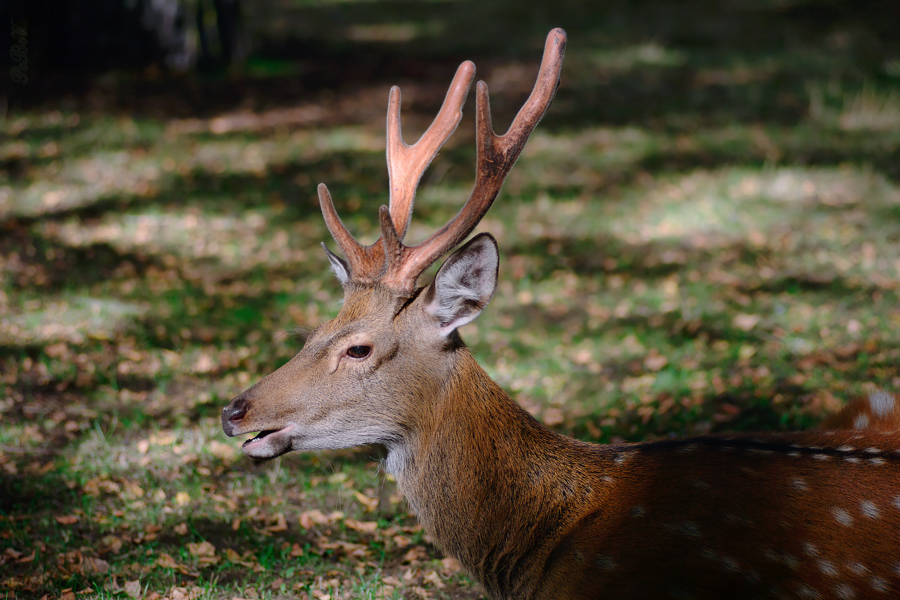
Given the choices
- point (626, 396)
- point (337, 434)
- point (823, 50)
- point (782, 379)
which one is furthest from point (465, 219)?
point (823, 50)

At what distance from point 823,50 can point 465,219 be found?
48.0 feet

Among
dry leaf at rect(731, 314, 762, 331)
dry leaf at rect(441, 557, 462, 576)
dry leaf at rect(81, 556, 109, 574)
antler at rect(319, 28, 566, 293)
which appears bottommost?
dry leaf at rect(441, 557, 462, 576)

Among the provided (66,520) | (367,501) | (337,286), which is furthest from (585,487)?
(337,286)

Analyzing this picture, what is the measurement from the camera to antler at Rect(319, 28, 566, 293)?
3.42 meters

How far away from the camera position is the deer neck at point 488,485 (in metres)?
3.26

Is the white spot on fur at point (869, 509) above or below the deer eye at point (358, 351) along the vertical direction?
below

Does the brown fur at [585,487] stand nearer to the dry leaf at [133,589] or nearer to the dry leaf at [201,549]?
the dry leaf at [133,589]

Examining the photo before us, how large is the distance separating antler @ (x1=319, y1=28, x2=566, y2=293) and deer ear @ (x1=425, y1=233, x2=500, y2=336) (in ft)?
0.56

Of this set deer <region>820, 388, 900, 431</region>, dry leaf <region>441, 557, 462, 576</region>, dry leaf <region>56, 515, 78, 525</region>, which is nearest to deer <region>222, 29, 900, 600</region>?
deer <region>820, 388, 900, 431</region>

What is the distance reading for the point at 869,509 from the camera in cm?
295

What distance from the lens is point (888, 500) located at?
297 cm

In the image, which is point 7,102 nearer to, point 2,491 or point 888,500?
point 2,491

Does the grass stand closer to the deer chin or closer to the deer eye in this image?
the deer chin

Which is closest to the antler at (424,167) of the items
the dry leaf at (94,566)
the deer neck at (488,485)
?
the deer neck at (488,485)
